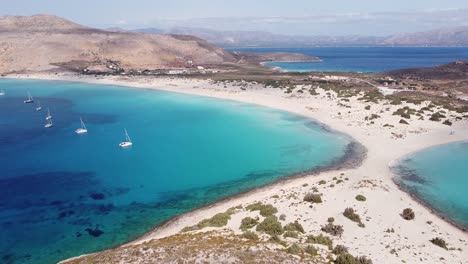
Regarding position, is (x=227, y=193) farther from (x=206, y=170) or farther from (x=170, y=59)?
(x=170, y=59)

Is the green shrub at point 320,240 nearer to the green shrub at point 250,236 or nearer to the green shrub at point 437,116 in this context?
the green shrub at point 250,236

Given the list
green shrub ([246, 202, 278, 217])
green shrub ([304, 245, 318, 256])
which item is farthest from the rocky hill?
green shrub ([304, 245, 318, 256])

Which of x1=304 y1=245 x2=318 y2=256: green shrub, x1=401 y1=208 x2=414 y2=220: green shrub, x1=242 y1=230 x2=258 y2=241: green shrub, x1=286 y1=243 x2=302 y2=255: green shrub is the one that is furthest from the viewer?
x1=401 y1=208 x2=414 y2=220: green shrub

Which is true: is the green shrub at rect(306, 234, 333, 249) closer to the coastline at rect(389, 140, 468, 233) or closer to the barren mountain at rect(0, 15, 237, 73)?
the coastline at rect(389, 140, 468, 233)

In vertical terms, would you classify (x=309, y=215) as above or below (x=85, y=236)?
above

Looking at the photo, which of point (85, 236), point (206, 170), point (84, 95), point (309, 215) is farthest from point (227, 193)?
point (84, 95)

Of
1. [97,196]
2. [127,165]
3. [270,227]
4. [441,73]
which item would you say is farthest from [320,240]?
[441,73]

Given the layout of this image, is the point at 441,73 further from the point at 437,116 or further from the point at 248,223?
the point at 248,223
